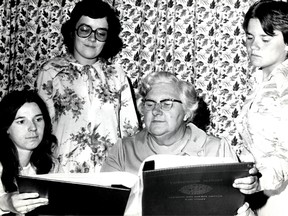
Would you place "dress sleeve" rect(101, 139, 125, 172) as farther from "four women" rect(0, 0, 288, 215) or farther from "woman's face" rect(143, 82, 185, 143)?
"woman's face" rect(143, 82, 185, 143)

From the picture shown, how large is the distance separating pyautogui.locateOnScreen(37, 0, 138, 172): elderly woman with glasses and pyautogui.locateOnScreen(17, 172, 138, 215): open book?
2.66ft

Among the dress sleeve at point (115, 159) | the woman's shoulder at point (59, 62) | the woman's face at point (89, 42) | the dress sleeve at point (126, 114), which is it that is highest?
the woman's face at point (89, 42)

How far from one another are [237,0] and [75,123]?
4.25ft

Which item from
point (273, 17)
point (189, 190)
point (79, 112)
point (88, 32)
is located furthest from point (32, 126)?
point (273, 17)

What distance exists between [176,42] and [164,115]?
2.80 ft

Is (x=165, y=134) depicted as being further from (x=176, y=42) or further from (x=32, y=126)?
(x=176, y=42)

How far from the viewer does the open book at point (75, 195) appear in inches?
49.0

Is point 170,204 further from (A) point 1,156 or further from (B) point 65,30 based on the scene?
(B) point 65,30

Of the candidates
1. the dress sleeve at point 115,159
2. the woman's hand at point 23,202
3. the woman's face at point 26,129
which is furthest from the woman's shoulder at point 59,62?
the woman's hand at point 23,202

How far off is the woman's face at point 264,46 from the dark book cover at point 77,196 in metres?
0.86

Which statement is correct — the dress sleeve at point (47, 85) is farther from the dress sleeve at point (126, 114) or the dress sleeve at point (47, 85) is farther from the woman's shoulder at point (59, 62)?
the dress sleeve at point (126, 114)

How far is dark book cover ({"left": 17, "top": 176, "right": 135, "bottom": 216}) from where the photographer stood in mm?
1246

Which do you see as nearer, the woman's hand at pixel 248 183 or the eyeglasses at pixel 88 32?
the woman's hand at pixel 248 183

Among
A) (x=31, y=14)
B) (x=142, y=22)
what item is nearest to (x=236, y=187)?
(x=142, y=22)
